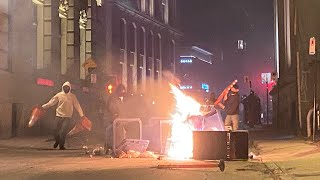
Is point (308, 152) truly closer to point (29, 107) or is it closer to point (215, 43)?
point (29, 107)

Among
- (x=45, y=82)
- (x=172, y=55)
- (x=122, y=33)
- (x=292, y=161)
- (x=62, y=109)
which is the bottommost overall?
(x=292, y=161)

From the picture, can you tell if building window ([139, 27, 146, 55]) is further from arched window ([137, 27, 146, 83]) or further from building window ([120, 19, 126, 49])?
building window ([120, 19, 126, 49])

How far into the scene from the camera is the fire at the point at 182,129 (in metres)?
12.3

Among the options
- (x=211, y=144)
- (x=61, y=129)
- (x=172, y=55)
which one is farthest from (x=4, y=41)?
(x=172, y=55)

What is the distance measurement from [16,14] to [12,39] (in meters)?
1.17

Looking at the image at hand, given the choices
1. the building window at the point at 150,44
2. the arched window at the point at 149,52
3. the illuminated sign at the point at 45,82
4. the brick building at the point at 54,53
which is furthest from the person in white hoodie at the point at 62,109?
the building window at the point at 150,44

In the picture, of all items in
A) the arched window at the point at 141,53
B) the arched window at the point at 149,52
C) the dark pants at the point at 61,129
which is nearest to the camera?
the dark pants at the point at 61,129

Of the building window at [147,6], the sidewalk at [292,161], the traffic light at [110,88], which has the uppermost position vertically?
the building window at [147,6]

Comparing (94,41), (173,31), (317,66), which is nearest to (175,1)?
(173,31)

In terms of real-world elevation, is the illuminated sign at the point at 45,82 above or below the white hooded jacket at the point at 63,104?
above

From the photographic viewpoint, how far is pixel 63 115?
15383mm

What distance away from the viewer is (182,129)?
491 inches

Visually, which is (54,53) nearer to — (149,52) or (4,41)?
(4,41)

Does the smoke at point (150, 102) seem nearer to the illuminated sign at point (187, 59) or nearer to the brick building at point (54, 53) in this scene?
the brick building at point (54, 53)
